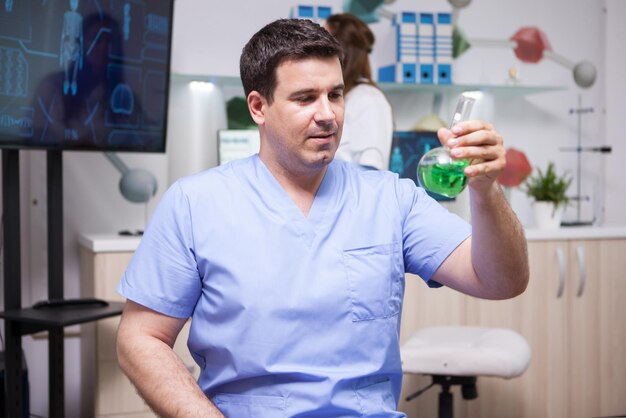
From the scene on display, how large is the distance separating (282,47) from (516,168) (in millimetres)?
2584

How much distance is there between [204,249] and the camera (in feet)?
4.43

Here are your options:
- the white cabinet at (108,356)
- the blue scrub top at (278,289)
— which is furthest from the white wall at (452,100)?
the blue scrub top at (278,289)

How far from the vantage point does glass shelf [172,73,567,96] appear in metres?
3.13

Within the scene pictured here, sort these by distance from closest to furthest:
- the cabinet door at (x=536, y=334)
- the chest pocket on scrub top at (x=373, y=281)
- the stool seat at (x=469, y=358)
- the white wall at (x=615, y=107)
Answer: the chest pocket on scrub top at (x=373, y=281) < the stool seat at (x=469, y=358) < the cabinet door at (x=536, y=334) < the white wall at (x=615, y=107)

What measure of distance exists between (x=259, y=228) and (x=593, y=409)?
2.53 m

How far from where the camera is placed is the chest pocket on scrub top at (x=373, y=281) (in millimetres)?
1355

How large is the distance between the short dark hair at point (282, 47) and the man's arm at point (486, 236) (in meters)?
0.33

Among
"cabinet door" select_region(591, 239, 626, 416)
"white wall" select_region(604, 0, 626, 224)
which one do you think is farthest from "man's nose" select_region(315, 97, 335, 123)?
"white wall" select_region(604, 0, 626, 224)

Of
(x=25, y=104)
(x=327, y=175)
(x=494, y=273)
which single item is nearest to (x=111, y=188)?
(x=25, y=104)

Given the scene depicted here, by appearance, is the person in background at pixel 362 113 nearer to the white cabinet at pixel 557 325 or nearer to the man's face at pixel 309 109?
the white cabinet at pixel 557 325

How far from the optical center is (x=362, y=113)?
2.70m

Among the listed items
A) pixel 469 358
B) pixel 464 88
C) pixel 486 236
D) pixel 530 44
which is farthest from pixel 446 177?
pixel 530 44

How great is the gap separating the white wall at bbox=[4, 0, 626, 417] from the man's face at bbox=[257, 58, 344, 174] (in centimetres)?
171

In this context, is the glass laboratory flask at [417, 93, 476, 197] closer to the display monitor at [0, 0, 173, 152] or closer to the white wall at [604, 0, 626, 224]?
the display monitor at [0, 0, 173, 152]
